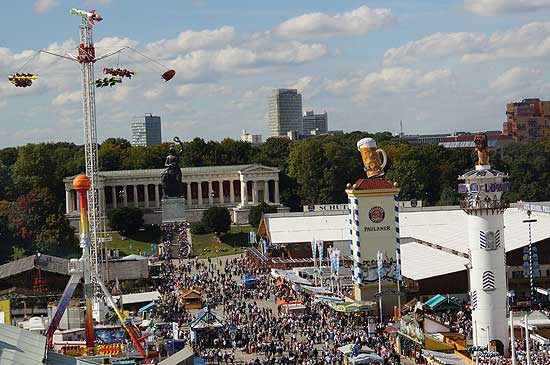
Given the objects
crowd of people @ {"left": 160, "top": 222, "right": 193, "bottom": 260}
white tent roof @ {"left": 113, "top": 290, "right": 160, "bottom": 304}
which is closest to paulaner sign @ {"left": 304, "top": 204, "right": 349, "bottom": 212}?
crowd of people @ {"left": 160, "top": 222, "right": 193, "bottom": 260}

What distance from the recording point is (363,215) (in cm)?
5766

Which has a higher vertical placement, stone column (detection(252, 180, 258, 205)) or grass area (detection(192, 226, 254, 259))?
stone column (detection(252, 180, 258, 205))

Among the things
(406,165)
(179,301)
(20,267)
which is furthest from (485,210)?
(406,165)

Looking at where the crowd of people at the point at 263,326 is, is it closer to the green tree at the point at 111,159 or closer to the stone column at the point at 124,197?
the stone column at the point at 124,197

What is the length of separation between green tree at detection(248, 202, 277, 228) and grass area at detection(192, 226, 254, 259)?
79 cm

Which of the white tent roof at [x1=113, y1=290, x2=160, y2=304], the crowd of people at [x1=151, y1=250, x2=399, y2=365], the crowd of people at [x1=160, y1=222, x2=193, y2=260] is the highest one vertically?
the crowd of people at [x1=160, y1=222, x2=193, y2=260]

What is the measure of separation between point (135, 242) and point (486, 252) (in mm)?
59375

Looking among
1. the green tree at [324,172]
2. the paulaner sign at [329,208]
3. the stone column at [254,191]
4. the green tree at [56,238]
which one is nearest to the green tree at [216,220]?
the paulaner sign at [329,208]

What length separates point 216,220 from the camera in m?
98.8

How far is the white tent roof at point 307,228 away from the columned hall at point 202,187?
33150 millimetres

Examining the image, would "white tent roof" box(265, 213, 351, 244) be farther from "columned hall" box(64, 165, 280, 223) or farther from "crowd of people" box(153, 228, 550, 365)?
"columned hall" box(64, 165, 280, 223)

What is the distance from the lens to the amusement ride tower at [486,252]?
4347cm

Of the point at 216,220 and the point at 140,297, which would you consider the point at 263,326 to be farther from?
the point at 216,220

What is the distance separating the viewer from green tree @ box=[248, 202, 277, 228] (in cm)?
10412
